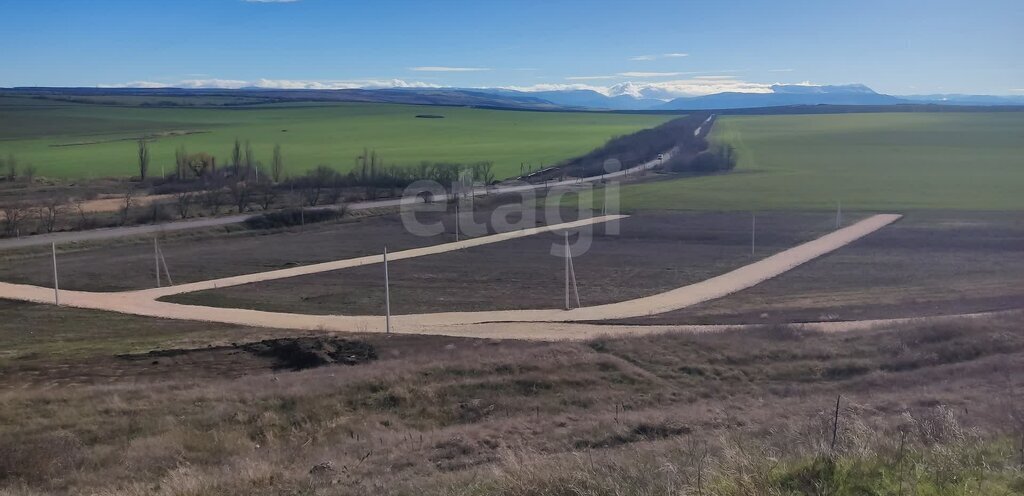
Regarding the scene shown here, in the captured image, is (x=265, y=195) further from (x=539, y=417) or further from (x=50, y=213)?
(x=539, y=417)

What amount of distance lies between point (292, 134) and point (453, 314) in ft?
330

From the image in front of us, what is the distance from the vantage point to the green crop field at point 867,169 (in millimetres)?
57219

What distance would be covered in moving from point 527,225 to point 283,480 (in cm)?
3895

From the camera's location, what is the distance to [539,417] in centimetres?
1335

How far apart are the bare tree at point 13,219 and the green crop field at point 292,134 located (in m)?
24.9

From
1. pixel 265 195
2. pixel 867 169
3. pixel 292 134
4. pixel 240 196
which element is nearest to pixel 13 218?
pixel 240 196

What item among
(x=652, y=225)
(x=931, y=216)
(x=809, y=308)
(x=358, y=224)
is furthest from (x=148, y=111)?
(x=809, y=308)

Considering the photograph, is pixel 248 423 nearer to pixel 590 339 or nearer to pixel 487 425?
pixel 487 425

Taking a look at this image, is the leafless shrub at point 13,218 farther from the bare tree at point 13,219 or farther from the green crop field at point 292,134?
the green crop field at point 292,134

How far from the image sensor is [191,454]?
36.3ft

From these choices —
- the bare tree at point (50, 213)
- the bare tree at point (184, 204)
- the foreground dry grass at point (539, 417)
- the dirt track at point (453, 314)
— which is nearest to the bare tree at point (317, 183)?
the bare tree at point (184, 204)

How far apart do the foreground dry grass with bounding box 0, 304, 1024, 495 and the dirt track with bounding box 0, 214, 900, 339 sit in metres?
1.83

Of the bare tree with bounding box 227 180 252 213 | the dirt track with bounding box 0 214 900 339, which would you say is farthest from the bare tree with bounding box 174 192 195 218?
the dirt track with bounding box 0 214 900 339

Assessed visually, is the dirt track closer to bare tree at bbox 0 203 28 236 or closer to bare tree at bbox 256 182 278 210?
bare tree at bbox 0 203 28 236
